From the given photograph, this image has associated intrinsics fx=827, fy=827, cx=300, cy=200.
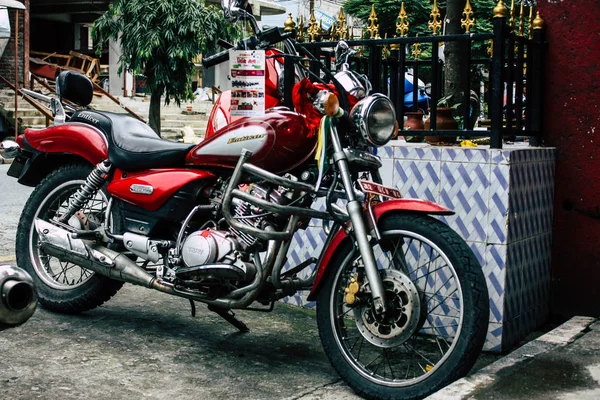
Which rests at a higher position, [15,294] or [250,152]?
[250,152]

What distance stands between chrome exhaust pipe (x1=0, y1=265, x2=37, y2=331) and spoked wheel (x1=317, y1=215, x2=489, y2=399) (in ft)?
5.06

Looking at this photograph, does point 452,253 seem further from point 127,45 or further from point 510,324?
point 127,45

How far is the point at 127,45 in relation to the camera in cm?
1609

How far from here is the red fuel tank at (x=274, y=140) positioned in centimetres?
387

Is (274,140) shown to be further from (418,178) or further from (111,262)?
(111,262)

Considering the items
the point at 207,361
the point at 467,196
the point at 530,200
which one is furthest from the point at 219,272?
the point at 530,200

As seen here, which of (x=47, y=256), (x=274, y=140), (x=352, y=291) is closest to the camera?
(x=352, y=291)

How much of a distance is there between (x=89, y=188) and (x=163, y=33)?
11.6 m

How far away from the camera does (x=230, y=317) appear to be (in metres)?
4.38

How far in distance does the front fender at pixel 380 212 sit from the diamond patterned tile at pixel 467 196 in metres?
0.76

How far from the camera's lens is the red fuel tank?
387 cm

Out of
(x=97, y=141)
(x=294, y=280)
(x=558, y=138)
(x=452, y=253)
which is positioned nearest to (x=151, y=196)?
(x=97, y=141)

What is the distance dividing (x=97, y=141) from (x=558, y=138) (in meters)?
2.65

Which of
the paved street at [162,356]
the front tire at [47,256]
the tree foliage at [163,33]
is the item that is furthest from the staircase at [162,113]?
the paved street at [162,356]
